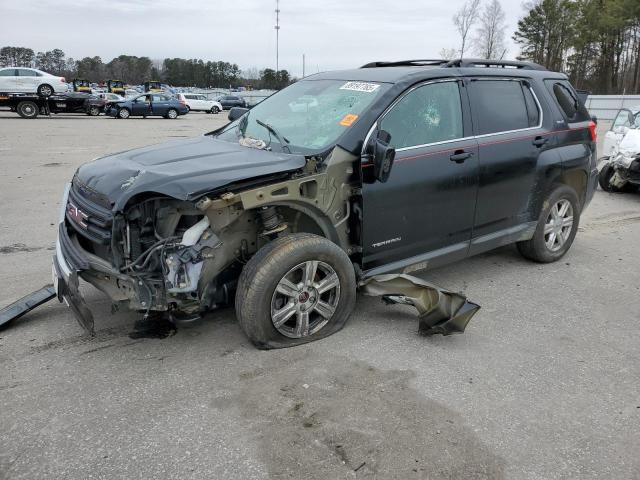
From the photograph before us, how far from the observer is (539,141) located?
511cm

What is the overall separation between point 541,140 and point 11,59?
4889 inches

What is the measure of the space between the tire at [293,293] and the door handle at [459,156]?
1273 millimetres

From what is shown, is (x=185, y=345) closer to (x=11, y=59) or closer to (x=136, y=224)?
(x=136, y=224)

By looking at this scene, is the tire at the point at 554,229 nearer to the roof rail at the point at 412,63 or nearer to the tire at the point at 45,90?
the roof rail at the point at 412,63

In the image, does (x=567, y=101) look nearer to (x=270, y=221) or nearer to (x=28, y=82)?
(x=270, y=221)

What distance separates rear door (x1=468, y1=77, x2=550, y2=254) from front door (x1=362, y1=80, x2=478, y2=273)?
6.0 inches

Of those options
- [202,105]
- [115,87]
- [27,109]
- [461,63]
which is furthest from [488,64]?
[115,87]

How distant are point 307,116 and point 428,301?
1724 millimetres

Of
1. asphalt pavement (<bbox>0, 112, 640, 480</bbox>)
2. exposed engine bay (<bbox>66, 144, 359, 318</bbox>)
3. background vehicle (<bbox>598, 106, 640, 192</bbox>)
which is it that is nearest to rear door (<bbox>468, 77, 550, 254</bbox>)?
asphalt pavement (<bbox>0, 112, 640, 480</bbox>)

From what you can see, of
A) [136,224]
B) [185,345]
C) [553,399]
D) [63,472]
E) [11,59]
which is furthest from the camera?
[11,59]

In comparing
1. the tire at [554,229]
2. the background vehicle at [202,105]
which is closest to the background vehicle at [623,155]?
the tire at [554,229]

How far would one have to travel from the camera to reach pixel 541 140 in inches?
202

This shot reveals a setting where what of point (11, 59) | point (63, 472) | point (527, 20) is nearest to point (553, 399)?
point (63, 472)

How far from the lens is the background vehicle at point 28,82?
2572cm
